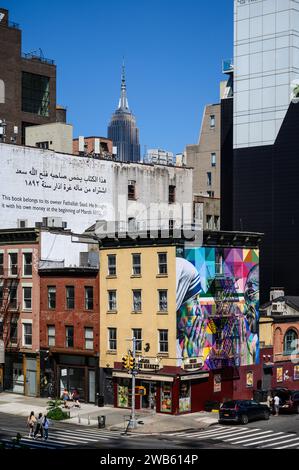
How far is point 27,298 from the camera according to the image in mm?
66125

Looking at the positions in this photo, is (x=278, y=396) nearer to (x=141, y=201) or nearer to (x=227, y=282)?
(x=227, y=282)

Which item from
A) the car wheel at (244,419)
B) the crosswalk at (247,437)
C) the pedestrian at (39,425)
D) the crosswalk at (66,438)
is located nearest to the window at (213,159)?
the car wheel at (244,419)

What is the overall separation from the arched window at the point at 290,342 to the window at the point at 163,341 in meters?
14.0

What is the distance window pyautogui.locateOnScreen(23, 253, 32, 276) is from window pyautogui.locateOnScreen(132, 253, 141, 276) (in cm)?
1066

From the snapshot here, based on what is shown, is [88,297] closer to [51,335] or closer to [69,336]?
[69,336]

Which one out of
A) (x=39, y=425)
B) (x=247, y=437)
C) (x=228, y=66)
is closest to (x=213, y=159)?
(x=228, y=66)

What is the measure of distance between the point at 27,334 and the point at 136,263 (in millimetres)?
12713

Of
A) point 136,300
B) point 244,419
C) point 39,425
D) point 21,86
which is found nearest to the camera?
point 39,425

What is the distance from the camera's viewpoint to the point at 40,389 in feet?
211

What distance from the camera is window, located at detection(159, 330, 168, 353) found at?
57.1 m

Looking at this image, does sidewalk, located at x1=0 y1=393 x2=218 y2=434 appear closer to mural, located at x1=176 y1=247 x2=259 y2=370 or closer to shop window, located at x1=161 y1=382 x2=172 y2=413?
shop window, located at x1=161 y1=382 x2=172 y2=413

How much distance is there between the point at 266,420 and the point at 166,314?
9.61m

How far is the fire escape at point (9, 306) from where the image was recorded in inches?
2623

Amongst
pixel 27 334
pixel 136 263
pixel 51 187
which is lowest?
pixel 27 334
